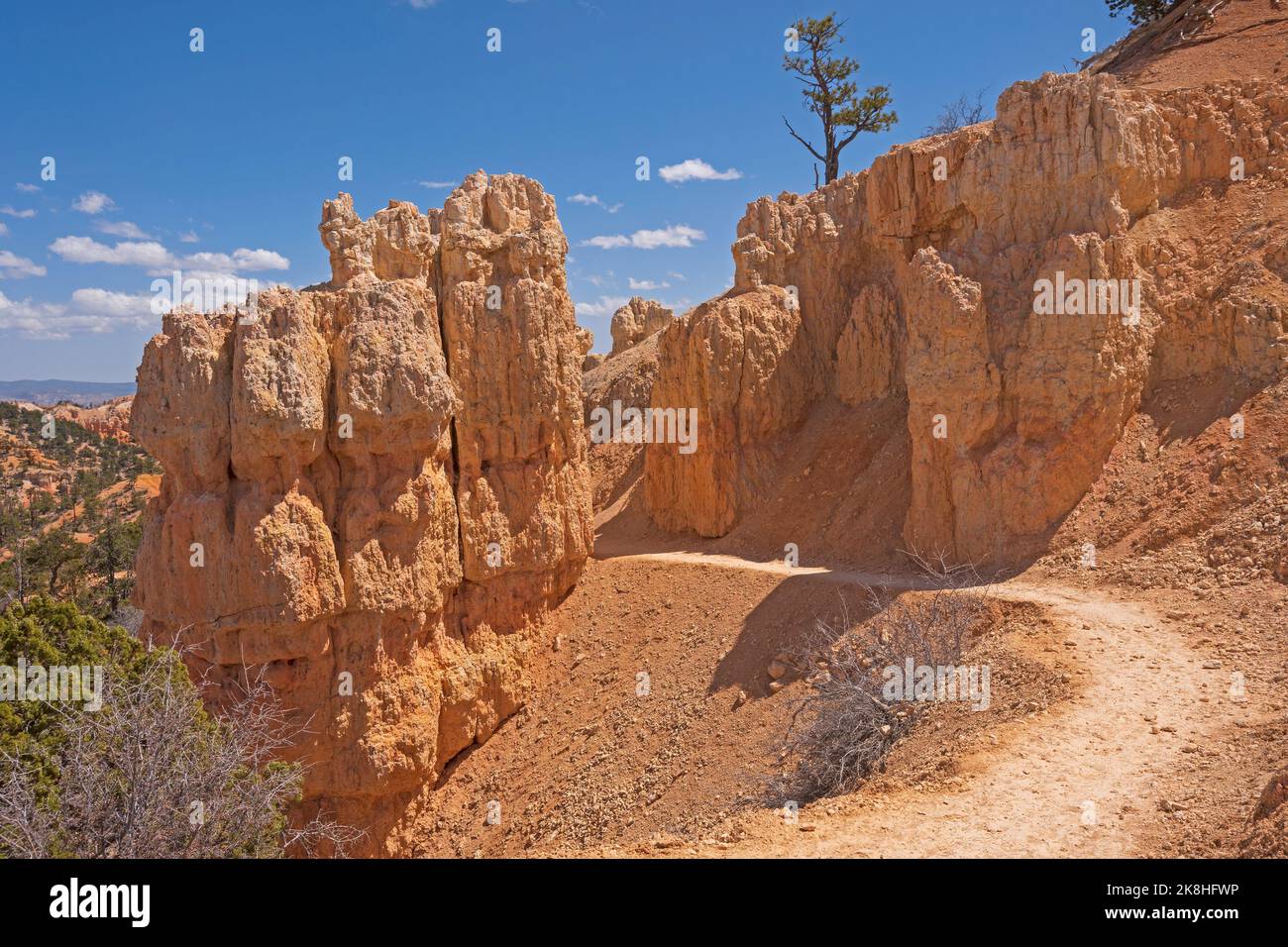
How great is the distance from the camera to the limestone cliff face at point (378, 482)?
14461 millimetres

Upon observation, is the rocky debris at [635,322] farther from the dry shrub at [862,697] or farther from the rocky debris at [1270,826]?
the rocky debris at [1270,826]

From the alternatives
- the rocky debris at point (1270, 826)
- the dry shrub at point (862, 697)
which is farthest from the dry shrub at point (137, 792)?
the rocky debris at point (1270, 826)

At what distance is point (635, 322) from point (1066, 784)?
110 feet

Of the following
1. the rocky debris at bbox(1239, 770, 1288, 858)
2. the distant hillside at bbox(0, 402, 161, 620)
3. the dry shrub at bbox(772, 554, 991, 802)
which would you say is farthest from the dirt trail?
the distant hillside at bbox(0, 402, 161, 620)

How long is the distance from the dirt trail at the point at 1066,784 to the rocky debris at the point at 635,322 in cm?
2963

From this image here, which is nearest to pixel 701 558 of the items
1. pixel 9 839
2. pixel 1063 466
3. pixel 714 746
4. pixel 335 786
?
pixel 714 746

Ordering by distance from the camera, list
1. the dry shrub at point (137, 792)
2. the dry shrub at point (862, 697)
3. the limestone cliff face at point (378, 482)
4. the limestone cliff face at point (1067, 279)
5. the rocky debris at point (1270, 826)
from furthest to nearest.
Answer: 1. the limestone cliff face at point (1067, 279)
2. the limestone cliff face at point (378, 482)
3. the dry shrub at point (862, 697)
4. the dry shrub at point (137, 792)
5. the rocky debris at point (1270, 826)

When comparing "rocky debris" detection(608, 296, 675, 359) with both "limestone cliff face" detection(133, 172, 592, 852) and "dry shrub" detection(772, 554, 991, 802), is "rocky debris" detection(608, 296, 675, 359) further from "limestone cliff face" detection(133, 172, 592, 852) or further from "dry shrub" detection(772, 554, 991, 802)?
"dry shrub" detection(772, 554, 991, 802)

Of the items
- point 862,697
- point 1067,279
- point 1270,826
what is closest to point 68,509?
point 862,697

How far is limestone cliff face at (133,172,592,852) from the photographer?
1446 centimetres

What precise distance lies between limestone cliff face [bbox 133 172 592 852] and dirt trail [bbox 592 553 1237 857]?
894cm

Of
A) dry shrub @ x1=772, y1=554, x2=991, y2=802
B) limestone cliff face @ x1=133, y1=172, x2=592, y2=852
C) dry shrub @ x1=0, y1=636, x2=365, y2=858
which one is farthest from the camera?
limestone cliff face @ x1=133, y1=172, x2=592, y2=852

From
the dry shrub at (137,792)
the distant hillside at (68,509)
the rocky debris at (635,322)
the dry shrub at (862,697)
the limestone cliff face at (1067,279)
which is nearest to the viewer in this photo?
the dry shrub at (137,792)

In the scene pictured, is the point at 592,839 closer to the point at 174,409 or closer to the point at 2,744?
the point at 2,744
